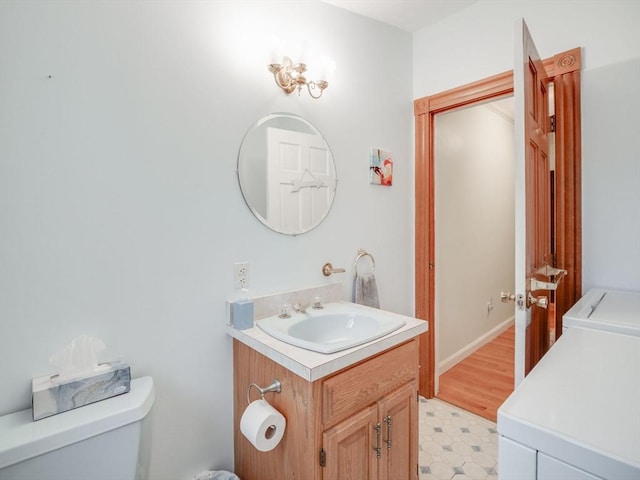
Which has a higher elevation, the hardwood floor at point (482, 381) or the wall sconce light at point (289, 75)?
the wall sconce light at point (289, 75)

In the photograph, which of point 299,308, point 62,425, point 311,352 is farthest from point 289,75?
point 62,425

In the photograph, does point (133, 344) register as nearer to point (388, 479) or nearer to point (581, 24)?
point (388, 479)

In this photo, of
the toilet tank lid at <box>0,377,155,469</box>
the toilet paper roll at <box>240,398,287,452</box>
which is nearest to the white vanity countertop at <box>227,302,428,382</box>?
the toilet paper roll at <box>240,398,287,452</box>

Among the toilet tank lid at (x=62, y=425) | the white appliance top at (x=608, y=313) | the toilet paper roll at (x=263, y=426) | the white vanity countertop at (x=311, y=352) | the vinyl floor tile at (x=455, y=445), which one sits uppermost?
the white appliance top at (x=608, y=313)

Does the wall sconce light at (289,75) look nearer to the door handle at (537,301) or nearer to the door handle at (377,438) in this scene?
the door handle at (537,301)

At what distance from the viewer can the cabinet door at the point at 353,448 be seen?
3.64ft

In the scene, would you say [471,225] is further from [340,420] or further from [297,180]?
[340,420]

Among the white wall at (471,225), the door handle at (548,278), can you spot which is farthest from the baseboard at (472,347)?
the door handle at (548,278)

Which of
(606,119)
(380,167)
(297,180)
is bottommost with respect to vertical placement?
(297,180)

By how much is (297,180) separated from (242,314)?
27.6 inches

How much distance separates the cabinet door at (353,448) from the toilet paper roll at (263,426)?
0.17 meters

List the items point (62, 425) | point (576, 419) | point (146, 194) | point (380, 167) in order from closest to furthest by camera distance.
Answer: point (576, 419) < point (62, 425) < point (146, 194) < point (380, 167)

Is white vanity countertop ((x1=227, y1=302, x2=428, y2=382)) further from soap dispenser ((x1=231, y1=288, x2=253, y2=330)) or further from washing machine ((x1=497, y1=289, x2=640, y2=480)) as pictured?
washing machine ((x1=497, y1=289, x2=640, y2=480))

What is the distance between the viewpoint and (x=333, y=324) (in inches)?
61.5
